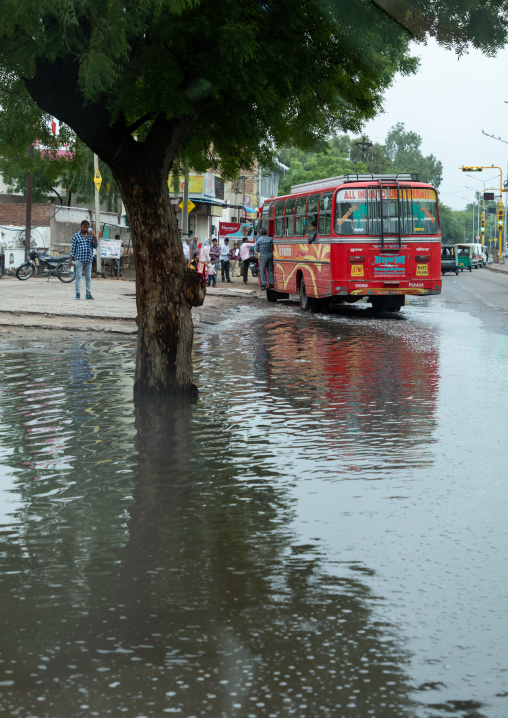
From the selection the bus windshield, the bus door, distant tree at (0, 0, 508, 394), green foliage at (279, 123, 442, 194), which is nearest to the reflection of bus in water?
distant tree at (0, 0, 508, 394)

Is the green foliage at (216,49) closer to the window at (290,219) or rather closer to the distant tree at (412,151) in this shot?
the window at (290,219)

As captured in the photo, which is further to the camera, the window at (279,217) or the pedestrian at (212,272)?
the pedestrian at (212,272)

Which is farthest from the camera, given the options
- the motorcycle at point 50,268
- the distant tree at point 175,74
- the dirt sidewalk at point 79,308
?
the motorcycle at point 50,268

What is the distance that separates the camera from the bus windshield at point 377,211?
23.5 metres

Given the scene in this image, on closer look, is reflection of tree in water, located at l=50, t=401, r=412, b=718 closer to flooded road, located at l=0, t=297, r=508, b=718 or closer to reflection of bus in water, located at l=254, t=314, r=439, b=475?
flooded road, located at l=0, t=297, r=508, b=718

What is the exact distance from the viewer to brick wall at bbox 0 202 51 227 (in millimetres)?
39719

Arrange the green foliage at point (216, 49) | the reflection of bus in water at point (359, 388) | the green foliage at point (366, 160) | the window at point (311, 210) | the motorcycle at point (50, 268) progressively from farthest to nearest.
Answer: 1. the green foliage at point (366, 160)
2. the motorcycle at point (50, 268)
3. the window at point (311, 210)
4. the green foliage at point (216, 49)
5. the reflection of bus in water at point (359, 388)

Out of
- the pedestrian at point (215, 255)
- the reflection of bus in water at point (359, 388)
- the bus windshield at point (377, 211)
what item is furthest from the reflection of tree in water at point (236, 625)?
the pedestrian at point (215, 255)

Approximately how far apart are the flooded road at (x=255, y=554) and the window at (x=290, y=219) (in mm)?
16749

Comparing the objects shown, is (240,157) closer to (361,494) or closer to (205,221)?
(361,494)

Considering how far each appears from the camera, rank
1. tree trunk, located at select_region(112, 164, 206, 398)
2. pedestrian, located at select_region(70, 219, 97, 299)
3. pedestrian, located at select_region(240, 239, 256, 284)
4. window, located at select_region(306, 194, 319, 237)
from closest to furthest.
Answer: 1. tree trunk, located at select_region(112, 164, 206, 398)
2. pedestrian, located at select_region(70, 219, 97, 299)
3. window, located at select_region(306, 194, 319, 237)
4. pedestrian, located at select_region(240, 239, 256, 284)

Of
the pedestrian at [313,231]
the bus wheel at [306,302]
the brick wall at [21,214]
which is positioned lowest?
the bus wheel at [306,302]

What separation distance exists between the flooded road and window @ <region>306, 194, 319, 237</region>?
47.0ft

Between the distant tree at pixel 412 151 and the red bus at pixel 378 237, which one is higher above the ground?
the distant tree at pixel 412 151
